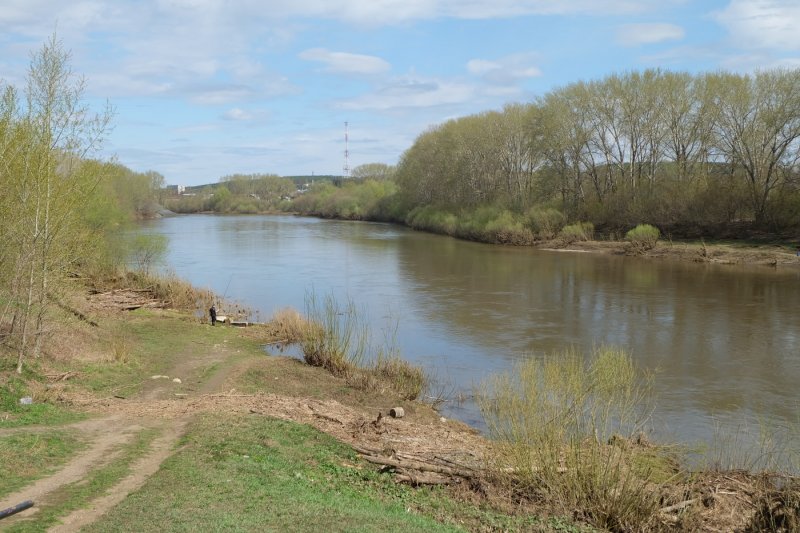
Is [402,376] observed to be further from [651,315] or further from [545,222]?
[545,222]

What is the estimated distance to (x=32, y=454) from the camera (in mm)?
8805

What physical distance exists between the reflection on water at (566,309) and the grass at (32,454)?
26.9ft

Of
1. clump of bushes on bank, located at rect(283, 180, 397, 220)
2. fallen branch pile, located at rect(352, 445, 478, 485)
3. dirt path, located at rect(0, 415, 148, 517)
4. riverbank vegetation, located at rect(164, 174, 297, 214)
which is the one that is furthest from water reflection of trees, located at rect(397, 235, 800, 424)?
riverbank vegetation, located at rect(164, 174, 297, 214)

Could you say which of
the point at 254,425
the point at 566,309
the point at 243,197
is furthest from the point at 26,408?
the point at 243,197

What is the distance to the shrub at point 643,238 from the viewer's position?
52.0 m

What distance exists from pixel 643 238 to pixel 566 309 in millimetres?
26567

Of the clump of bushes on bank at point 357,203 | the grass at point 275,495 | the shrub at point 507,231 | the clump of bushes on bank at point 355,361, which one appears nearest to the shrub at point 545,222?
the shrub at point 507,231

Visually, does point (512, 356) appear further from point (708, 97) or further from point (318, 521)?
point (708, 97)

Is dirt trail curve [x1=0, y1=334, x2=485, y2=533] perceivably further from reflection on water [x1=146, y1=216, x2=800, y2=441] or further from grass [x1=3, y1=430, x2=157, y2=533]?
reflection on water [x1=146, y1=216, x2=800, y2=441]

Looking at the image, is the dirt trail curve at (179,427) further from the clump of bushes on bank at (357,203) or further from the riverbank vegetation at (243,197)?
the riverbank vegetation at (243,197)

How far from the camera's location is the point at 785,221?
48.4m

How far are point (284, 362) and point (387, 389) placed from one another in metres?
3.59

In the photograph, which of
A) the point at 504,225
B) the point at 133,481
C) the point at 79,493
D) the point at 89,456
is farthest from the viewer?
the point at 504,225

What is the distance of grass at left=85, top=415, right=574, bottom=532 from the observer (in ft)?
23.5
